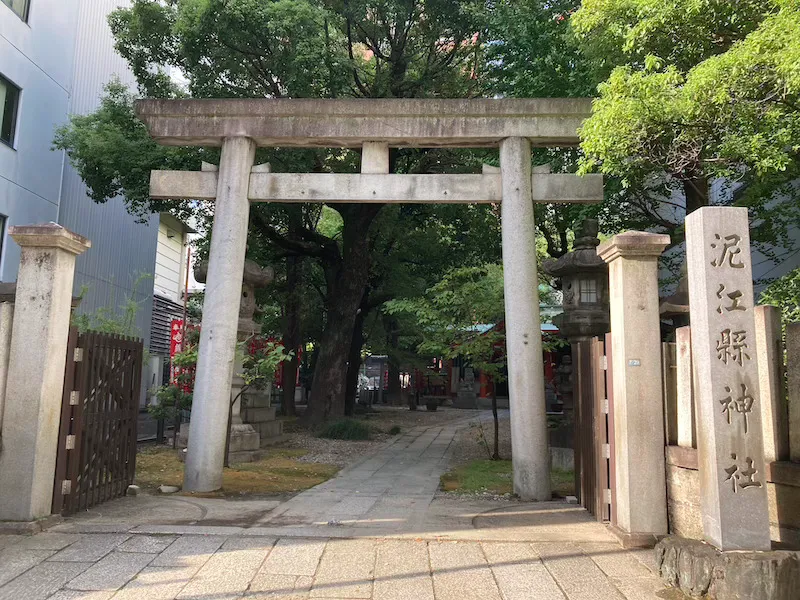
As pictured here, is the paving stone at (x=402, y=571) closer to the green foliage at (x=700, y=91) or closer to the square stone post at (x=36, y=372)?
the square stone post at (x=36, y=372)

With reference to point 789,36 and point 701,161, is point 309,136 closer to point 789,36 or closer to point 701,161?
point 701,161

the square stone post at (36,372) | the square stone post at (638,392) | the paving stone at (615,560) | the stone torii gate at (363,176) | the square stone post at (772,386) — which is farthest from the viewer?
the stone torii gate at (363,176)

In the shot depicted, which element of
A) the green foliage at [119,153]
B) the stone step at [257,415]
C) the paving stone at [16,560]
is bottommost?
the paving stone at [16,560]

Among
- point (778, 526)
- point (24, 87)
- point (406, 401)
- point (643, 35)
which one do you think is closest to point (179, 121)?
point (643, 35)

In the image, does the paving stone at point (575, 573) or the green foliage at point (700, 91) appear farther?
the green foliage at point (700, 91)

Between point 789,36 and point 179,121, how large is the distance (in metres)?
7.34

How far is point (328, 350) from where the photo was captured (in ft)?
56.7

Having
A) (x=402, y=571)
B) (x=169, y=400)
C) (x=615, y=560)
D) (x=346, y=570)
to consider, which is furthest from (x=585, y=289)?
(x=169, y=400)

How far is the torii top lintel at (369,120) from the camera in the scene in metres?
8.52

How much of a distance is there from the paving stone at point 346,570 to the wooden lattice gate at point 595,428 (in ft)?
8.38

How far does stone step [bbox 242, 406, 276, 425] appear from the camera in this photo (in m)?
13.5

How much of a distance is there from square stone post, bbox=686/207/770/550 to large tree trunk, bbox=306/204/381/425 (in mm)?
12656

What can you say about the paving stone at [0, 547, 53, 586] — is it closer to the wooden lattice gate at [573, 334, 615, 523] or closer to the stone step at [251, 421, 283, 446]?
the wooden lattice gate at [573, 334, 615, 523]

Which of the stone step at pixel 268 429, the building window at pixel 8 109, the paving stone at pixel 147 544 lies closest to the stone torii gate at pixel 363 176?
the paving stone at pixel 147 544
